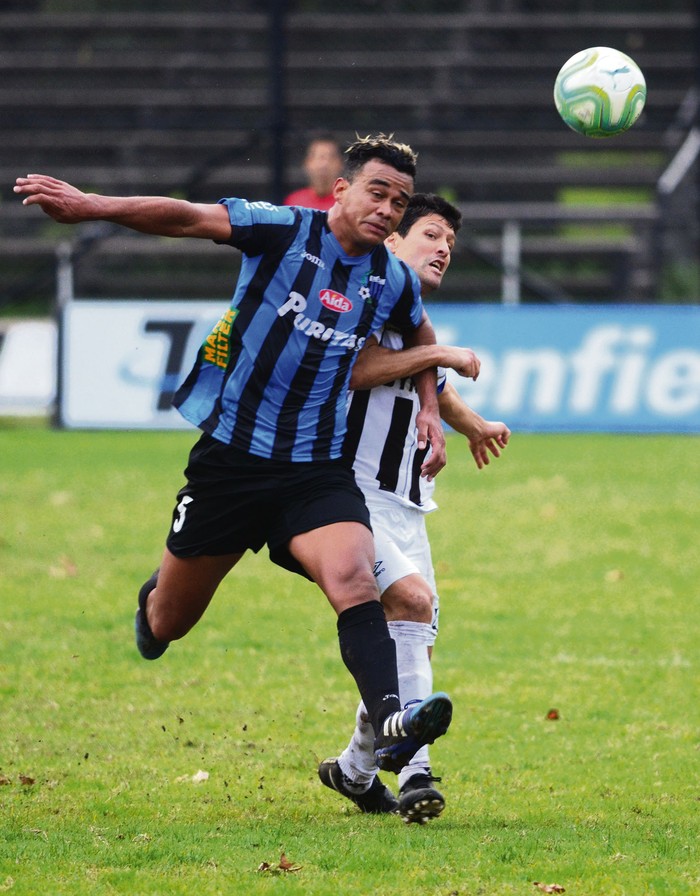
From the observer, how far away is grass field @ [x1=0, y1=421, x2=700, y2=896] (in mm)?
4402

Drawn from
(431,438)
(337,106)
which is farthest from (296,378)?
(337,106)

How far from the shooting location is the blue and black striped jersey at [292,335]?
17.2 feet

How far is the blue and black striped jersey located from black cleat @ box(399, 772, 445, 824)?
1179 mm

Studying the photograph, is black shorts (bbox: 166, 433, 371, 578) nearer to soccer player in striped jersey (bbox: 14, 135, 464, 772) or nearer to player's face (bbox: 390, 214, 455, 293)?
soccer player in striped jersey (bbox: 14, 135, 464, 772)

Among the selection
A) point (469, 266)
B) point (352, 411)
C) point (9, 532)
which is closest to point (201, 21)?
point (469, 266)

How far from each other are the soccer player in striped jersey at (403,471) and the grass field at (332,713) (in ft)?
0.65

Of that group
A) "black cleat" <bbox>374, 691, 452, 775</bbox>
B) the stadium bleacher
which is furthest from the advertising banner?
"black cleat" <bbox>374, 691, 452, 775</bbox>

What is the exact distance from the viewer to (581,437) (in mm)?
16219

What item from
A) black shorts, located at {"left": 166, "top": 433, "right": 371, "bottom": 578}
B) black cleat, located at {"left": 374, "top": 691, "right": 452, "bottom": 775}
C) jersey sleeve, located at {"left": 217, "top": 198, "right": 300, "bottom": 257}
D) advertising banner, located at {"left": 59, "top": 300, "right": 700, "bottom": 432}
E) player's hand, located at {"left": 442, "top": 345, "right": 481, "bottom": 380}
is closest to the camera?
black cleat, located at {"left": 374, "top": 691, "right": 452, "bottom": 775}

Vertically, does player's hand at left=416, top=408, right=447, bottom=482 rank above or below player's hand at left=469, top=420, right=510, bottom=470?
above

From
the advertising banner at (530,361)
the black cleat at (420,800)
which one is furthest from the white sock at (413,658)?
the advertising banner at (530,361)

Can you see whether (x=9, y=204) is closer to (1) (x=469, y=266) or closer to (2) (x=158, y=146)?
(2) (x=158, y=146)

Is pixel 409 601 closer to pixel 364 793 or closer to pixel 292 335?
pixel 364 793

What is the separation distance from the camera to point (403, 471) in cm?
563
